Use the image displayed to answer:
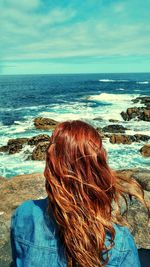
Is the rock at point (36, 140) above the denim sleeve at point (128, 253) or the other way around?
the other way around

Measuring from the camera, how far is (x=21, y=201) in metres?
7.12

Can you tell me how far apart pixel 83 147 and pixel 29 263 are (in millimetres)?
770

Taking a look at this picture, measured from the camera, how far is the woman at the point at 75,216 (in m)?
1.91

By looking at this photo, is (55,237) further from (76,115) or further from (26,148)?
(76,115)

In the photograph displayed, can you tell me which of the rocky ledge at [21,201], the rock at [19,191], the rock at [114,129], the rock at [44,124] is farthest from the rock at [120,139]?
the rock at [19,191]

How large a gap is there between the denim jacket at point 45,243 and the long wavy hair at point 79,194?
0.15ft

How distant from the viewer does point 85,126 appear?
1.97m

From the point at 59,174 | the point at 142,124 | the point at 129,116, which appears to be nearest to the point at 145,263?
the point at 59,174

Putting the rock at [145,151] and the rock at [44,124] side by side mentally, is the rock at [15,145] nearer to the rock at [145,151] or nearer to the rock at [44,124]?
the rock at [44,124]

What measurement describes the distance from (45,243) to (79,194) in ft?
1.15

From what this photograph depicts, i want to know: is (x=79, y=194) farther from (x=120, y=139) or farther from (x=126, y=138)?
(x=126, y=138)

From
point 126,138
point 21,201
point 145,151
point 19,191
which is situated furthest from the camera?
point 126,138

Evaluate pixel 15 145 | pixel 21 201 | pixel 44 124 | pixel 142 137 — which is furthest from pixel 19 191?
pixel 44 124

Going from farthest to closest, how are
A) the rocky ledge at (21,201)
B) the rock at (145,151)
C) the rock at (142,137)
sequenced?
the rock at (142,137) < the rock at (145,151) < the rocky ledge at (21,201)
